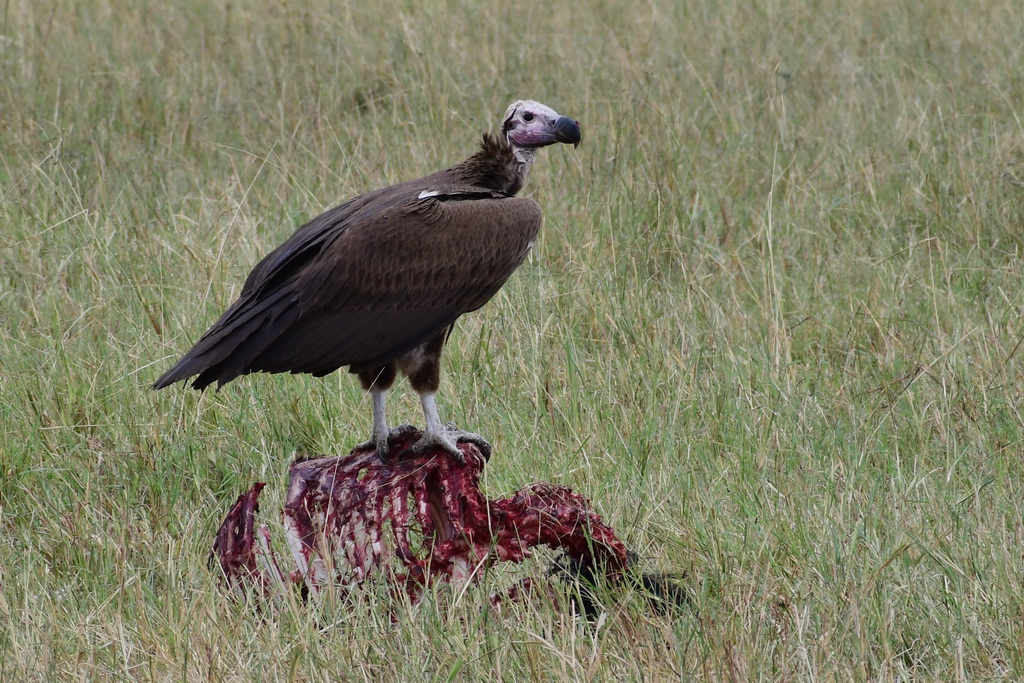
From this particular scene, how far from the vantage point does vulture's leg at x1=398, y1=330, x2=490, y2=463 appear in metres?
3.59

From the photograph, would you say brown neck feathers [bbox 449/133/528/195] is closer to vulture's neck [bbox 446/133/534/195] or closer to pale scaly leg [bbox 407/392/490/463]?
vulture's neck [bbox 446/133/534/195]

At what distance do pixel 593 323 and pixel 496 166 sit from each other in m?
0.90

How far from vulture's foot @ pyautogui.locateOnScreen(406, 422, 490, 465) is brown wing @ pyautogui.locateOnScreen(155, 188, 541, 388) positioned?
10.3 inches

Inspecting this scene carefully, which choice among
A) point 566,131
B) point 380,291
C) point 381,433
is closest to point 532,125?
point 566,131

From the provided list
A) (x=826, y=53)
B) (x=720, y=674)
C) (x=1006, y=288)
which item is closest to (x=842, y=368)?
(x=1006, y=288)

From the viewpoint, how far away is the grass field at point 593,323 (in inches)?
120

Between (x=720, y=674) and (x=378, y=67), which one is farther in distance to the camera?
(x=378, y=67)

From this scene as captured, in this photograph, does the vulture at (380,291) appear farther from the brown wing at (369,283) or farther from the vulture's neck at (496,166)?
the vulture's neck at (496,166)

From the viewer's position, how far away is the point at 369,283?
12.2ft

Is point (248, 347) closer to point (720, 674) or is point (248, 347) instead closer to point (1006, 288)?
point (720, 674)

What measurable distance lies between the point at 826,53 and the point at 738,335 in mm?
3298

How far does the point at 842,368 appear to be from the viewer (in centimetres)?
466

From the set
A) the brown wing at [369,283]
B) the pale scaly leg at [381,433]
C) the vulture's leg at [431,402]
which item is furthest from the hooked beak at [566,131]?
the pale scaly leg at [381,433]

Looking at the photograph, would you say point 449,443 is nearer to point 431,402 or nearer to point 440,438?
point 440,438
